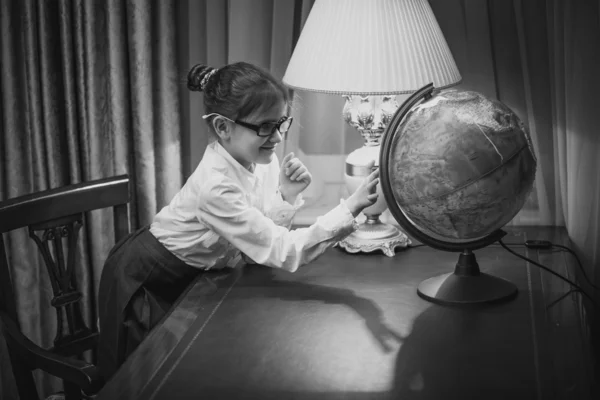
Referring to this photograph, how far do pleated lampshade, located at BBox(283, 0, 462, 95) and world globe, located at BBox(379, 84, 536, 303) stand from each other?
0.29 metres

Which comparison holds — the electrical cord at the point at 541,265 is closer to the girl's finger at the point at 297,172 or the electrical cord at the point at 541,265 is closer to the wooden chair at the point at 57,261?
the girl's finger at the point at 297,172

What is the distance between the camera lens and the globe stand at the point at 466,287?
5.54 feet

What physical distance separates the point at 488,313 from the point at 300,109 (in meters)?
1.07

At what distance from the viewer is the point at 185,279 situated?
2.03 m

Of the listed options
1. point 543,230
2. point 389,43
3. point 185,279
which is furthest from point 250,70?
A: point 543,230

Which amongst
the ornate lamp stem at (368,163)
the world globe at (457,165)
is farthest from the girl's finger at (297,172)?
the world globe at (457,165)

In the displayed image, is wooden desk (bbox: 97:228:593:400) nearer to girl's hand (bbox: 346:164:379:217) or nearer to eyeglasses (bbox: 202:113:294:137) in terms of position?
girl's hand (bbox: 346:164:379:217)

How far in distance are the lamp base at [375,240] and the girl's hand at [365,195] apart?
9.5 inches

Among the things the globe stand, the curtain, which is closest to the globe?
the globe stand

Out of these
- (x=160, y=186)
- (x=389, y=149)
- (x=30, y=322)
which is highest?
(x=389, y=149)

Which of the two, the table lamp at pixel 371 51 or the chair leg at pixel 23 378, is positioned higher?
the table lamp at pixel 371 51

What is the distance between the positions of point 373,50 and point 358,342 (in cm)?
77

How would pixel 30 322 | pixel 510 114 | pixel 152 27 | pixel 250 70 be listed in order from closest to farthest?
pixel 510 114 → pixel 250 70 → pixel 152 27 → pixel 30 322

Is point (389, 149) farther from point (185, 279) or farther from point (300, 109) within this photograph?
point (300, 109)
